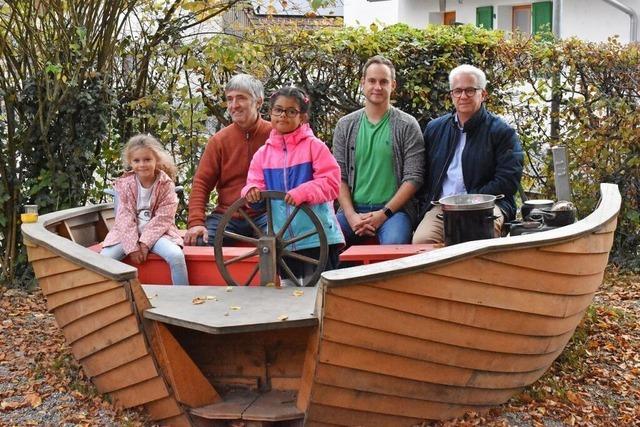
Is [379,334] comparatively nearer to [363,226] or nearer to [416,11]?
[363,226]

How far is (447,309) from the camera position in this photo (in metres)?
4.55

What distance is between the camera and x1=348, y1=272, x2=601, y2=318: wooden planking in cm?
443

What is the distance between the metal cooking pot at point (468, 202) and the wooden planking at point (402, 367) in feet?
2.93

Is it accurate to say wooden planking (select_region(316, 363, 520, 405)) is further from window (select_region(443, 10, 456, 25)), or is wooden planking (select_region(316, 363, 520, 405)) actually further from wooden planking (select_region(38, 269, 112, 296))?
window (select_region(443, 10, 456, 25))

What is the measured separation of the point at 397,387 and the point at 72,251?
5.94ft

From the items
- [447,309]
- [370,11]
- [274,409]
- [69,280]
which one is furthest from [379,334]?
[370,11]

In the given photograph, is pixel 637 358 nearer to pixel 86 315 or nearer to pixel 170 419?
pixel 170 419

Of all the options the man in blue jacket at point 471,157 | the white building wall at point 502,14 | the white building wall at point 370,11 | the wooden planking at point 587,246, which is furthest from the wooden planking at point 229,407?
the white building wall at point 370,11

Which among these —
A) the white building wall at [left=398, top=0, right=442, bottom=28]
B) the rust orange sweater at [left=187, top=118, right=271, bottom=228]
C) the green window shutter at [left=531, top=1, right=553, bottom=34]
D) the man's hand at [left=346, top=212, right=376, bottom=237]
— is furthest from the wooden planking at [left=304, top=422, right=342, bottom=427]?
the white building wall at [left=398, top=0, right=442, bottom=28]

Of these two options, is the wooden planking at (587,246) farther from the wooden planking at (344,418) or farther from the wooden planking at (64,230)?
the wooden planking at (64,230)

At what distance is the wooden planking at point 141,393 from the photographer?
4934 mm

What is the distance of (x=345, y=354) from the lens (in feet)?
14.8

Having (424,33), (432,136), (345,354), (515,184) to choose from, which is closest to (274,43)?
(424,33)

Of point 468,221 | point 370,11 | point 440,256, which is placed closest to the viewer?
point 440,256
